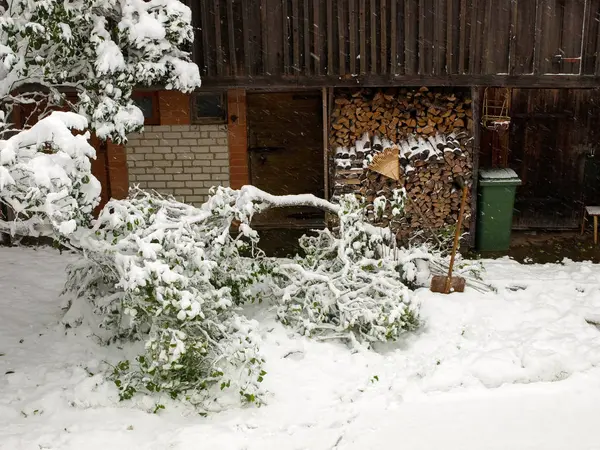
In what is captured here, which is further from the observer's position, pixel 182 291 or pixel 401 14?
pixel 401 14

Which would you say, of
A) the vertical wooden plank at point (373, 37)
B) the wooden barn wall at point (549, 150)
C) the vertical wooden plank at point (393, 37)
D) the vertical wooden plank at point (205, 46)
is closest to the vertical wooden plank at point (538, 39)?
the wooden barn wall at point (549, 150)

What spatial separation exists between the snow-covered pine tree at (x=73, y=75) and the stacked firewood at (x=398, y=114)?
2.77 m

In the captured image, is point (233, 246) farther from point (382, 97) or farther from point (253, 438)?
point (382, 97)

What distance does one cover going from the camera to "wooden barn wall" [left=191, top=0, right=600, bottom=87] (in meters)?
8.90

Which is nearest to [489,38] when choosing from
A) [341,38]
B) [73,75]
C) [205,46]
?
[341,38]

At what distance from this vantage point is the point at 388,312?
6566 mm

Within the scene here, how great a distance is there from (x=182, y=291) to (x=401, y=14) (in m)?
5.68

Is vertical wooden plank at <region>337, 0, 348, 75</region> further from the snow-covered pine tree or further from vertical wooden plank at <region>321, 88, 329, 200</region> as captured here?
the snow-covered pine tree

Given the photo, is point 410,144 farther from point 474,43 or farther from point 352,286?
point 352,286

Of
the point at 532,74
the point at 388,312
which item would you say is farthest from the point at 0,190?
the point at 532,74

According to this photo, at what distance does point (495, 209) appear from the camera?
9.52 m

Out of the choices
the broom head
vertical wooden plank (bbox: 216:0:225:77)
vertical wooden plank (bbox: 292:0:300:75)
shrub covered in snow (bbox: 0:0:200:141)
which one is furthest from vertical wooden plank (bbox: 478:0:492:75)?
shrub covered in snow (bbox: 0:0:200:141)

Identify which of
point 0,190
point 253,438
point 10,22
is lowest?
point 253,438

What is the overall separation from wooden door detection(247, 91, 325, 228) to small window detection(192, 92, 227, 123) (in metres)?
0.62
